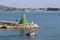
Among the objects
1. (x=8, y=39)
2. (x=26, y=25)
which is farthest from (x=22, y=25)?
(x=8, y=39)

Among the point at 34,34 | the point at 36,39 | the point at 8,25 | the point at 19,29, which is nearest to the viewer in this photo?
the point at 36,39

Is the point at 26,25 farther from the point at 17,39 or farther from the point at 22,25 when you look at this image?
the point at 17,39

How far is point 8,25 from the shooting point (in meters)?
70.5

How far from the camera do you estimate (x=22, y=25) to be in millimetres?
68000

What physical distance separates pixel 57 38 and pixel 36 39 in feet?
14.0

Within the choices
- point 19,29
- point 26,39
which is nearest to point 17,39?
point 26,39

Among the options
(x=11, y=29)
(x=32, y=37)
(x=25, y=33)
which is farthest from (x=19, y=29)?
(x=32, y=37)

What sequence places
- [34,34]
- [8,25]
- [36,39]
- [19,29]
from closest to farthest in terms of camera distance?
[36,39]
[34,34]
[19,29]
[8,25]

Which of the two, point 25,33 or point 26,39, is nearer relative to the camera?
point 26,39

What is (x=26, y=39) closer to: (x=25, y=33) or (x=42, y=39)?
(x=42, y=39)

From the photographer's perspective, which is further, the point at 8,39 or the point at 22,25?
the point at 22,25

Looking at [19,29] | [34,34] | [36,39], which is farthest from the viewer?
[19,29]

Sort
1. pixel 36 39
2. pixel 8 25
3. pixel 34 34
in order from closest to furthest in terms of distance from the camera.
Answer: pixel 36 39 < pixel 34 34 < pixel 8 25

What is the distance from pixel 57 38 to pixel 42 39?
3.27m
